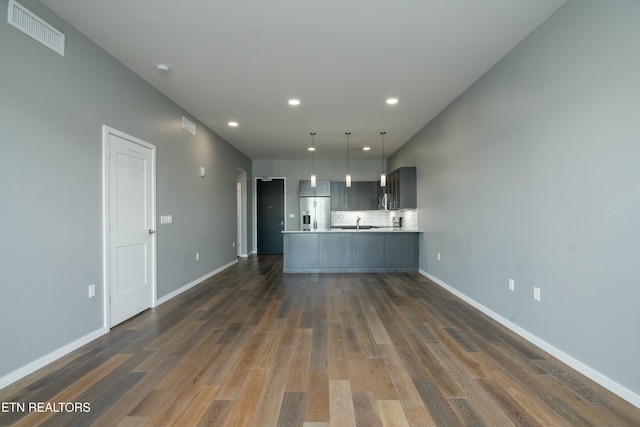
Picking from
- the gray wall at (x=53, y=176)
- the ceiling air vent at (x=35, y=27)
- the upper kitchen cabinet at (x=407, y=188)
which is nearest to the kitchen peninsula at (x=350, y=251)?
the upper kitchen cabinet at (x=407, y=188)

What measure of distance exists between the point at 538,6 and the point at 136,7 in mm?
3235

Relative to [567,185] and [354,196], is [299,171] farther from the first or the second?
[567,185]

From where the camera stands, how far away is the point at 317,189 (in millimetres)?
8953

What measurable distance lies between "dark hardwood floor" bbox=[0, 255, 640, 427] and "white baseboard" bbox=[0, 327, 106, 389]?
0.20 feet

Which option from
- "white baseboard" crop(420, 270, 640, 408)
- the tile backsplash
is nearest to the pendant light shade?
the tile backsplash

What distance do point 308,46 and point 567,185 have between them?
2.58 m

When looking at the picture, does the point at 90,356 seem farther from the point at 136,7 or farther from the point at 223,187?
the point at 223,187

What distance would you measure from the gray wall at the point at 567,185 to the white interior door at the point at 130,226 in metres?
4.13

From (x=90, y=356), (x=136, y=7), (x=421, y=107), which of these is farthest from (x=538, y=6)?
(x=90, y=356)

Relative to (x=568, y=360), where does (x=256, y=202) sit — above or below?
above

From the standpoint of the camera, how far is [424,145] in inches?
234

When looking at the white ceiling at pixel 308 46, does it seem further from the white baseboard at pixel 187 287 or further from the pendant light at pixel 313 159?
the white baseboard at pixel 187 287

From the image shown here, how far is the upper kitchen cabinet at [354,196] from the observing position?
8945 mm

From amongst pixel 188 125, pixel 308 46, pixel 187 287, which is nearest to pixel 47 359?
pixel 187 287
